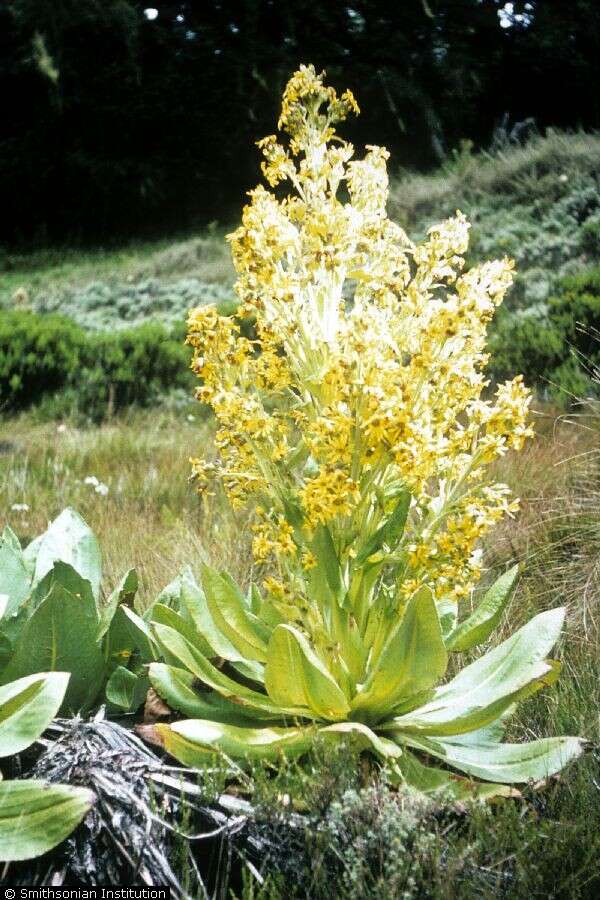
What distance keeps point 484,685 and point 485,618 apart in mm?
170

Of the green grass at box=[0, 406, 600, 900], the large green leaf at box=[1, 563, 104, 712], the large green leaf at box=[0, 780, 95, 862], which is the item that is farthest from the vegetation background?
the large green leaf at box=[1, 563, 104, 712]

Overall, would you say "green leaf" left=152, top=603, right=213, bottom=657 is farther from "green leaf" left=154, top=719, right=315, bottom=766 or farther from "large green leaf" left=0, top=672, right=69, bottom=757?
"large green leaf" left=0, top=672, right=69, bottom=757

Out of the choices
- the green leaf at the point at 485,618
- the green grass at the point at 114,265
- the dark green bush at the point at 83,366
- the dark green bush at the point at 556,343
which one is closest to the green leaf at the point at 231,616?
the green leaf at the point at 485,618

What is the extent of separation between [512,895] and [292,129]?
5.99ft

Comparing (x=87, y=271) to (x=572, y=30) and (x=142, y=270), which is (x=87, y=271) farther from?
(x=572, y=30)

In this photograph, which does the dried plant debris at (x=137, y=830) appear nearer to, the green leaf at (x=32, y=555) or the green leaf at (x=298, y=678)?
the green leaf at (x=298, y=678)

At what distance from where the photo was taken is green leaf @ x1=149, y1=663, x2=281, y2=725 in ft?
6.87

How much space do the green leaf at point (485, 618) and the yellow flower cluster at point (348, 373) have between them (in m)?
0.14

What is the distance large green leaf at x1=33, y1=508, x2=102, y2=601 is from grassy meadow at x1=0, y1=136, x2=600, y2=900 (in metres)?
0.59

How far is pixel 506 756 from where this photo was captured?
2113mm

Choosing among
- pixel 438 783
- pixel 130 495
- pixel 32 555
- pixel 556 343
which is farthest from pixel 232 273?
pixel 438 783

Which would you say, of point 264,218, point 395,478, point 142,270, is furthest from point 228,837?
point 142,270

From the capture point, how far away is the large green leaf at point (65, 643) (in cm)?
207

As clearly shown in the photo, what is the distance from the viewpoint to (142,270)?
40.8ft
